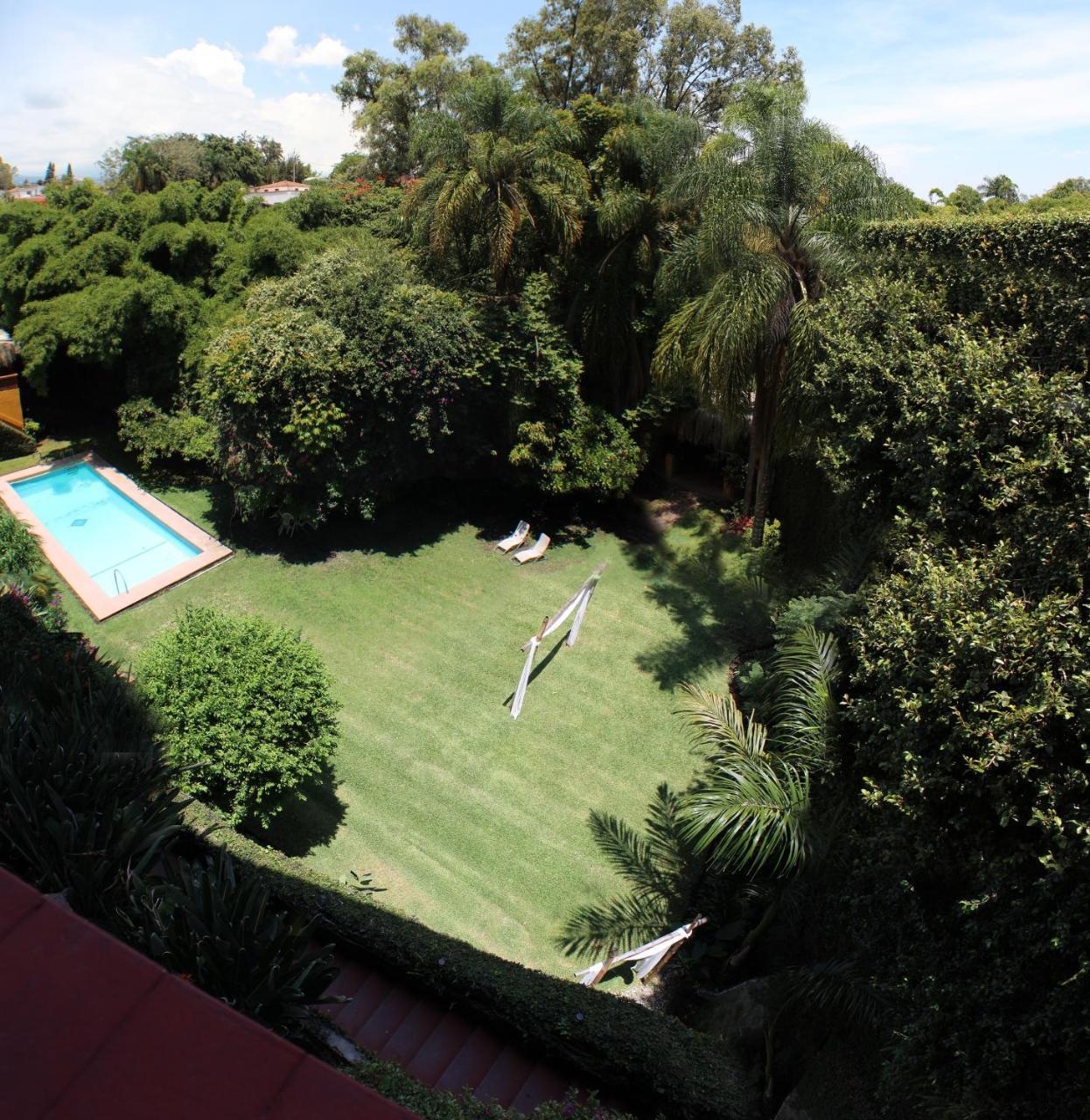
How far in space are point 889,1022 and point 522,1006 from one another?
2550mm

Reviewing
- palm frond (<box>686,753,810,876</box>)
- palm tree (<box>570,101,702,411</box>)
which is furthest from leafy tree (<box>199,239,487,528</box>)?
palm frond (<box>686,753,810,876</box>)

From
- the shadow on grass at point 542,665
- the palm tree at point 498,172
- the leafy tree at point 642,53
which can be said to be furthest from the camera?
the leafy tree at point 642,53

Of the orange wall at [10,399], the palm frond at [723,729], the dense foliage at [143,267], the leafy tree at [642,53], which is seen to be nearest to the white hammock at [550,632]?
the palm frond at [723,729]

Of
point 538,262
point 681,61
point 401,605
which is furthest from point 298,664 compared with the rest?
point 681,61

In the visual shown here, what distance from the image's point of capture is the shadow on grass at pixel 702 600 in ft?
38.3

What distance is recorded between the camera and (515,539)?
1442cm

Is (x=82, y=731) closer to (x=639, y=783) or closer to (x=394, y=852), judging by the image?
(x=394, y=852)

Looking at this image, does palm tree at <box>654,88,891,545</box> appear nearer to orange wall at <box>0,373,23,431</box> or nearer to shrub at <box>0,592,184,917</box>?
shrub at <box>0,592,184,917</box>

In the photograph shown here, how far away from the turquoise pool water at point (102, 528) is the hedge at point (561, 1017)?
28.5 ft

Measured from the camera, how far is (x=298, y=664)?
8.60m

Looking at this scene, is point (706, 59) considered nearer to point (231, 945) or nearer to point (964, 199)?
point (964, 199)

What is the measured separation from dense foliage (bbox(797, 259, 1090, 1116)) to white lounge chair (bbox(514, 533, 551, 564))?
24.4ft

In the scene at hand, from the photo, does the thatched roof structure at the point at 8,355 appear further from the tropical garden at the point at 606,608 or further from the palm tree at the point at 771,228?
the palm tree at the point at 771,228

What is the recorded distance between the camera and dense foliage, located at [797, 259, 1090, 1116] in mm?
4441
